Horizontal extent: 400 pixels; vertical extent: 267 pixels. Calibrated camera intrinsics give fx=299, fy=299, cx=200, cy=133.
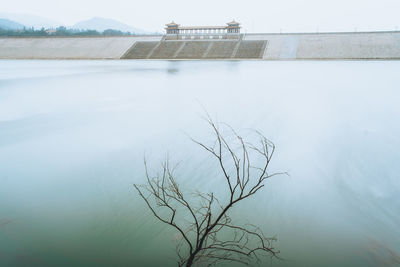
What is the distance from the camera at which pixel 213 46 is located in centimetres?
3388

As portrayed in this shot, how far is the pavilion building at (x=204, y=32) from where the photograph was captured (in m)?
37.0

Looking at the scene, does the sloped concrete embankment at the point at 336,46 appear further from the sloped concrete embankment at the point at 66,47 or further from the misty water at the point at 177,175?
the misty water at the point at 177,175

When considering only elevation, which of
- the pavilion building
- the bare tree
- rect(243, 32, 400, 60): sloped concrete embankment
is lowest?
the bare tree

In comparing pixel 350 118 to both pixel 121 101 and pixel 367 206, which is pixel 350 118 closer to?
pixel 367 206

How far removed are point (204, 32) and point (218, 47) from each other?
6395 millimetres

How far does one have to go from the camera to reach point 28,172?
494cm

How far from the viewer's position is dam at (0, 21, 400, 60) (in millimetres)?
29172

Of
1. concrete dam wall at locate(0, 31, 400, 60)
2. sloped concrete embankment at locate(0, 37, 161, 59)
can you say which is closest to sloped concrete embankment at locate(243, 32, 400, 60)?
concrete dam wall at locate(0, 31, 400, 60)

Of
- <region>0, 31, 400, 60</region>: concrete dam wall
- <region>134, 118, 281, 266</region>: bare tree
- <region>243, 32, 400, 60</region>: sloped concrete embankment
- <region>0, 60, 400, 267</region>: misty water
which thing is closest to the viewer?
<region>134, 118, 281, 266</region>: bare tree

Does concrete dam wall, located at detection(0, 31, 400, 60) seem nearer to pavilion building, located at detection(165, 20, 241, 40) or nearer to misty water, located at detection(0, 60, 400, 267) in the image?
pavilion building, located at detection(165, 20, 241, 40)

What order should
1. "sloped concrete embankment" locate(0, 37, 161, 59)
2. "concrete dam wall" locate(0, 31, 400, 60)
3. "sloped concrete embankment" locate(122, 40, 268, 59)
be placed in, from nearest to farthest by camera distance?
1. "concrete dam wall" locate(0, 31, 400, 60)
2. "sloped concrete embankment" locate(122, 40, 268, 59)
3. "sloped concrete embankment" locate(0, 37, 161, 59)

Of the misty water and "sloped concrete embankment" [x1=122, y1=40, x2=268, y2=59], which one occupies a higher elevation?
"sloped concrete embankment" [x1=122, y1=40, x2=268, y2=59]

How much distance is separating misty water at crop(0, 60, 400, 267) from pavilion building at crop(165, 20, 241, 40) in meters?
27.6

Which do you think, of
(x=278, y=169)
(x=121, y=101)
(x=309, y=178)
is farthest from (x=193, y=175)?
(x=121, y=101)
